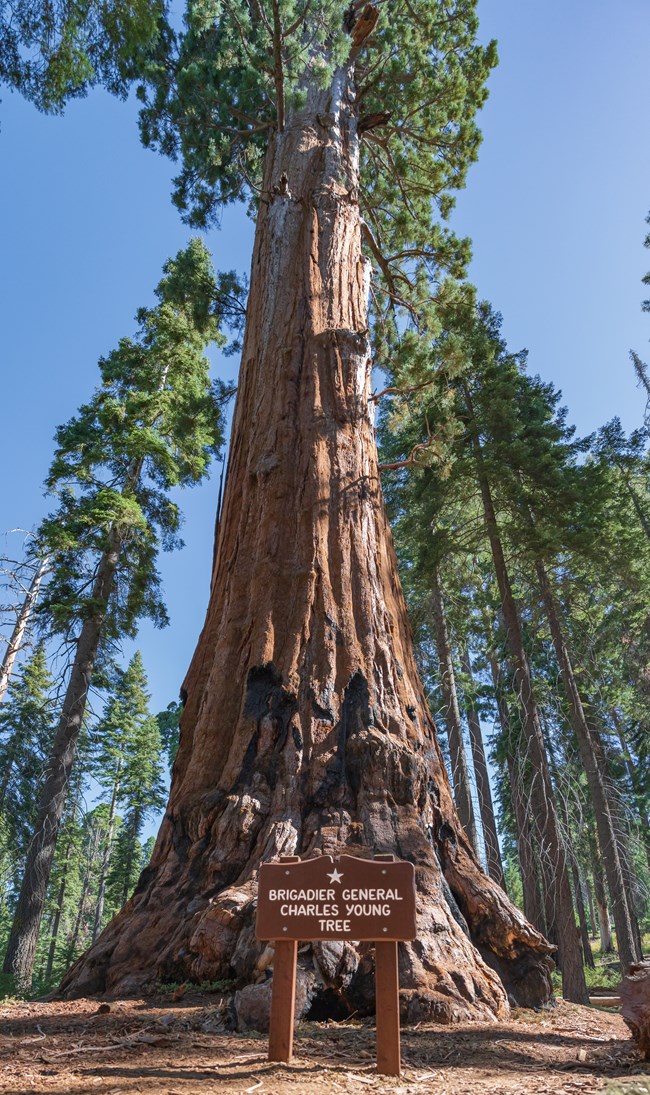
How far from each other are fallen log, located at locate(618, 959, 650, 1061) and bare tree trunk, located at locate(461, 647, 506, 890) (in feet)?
32.9

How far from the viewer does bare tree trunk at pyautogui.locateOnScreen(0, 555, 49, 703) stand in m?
15.0

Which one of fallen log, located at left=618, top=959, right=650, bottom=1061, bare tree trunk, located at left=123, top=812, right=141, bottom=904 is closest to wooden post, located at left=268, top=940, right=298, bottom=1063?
fallen log, located at left=618, top=959, right=650, bottom=1061

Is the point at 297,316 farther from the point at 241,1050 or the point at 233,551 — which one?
the point at 241,1050

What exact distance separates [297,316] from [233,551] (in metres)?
3.00

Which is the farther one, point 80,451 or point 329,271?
point 80,451

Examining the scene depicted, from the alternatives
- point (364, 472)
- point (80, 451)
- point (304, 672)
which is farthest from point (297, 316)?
point (80, 451)

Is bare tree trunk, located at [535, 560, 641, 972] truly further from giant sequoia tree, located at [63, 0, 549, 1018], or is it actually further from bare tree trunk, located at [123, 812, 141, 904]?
bare tree trunk, located at [123, 812, 141, 904]

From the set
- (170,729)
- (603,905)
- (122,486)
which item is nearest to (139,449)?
(122,486)

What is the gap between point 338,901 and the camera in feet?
11.0

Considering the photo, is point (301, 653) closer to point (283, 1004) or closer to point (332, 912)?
point (332, 912)

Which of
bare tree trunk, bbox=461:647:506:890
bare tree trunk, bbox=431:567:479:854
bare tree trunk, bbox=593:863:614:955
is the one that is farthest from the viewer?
bare tree trunk, bbox=593:863:614:955

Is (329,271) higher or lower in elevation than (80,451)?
lower

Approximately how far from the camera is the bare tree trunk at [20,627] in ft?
49.3

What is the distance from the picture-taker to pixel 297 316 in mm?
7895
